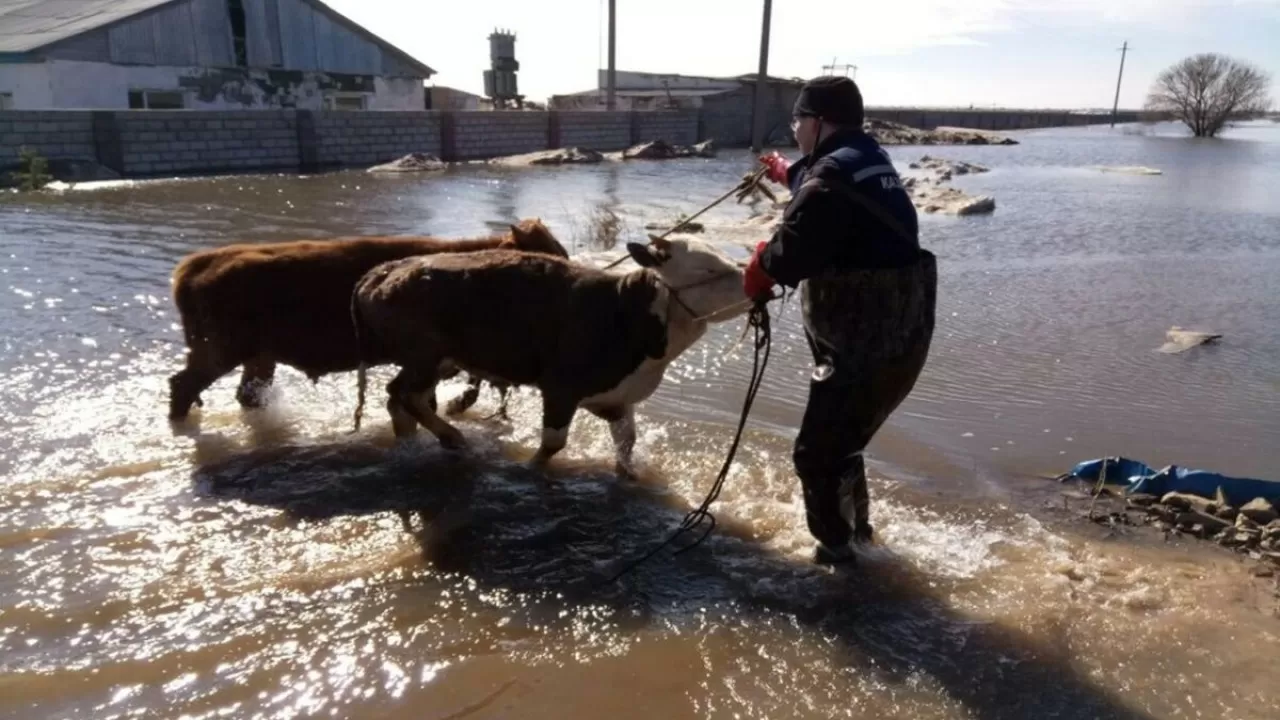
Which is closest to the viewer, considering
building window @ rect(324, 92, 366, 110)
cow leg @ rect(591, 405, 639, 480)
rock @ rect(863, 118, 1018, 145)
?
cow leg @ rect(591, 405, 639, 480)

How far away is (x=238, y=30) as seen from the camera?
3562cm

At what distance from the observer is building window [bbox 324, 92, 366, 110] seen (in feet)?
127

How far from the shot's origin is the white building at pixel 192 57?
1224 inches

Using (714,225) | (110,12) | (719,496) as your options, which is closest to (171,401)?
(719,496)

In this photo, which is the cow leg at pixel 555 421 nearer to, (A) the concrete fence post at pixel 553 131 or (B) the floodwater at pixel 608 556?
(B) the floodwater at pixel 608 556

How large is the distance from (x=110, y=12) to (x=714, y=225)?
28.2m

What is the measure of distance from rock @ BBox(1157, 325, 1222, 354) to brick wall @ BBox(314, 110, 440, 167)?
91.1 ft

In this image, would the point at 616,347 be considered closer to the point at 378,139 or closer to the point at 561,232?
the point at 561,232

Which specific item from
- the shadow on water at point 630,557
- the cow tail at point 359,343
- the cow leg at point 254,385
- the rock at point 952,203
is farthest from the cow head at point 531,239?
the rock at point 952,203

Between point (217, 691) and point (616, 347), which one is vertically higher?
point (616, 347)

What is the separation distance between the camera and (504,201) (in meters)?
22.6

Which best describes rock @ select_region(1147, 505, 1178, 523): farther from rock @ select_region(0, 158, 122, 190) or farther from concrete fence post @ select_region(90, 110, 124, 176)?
concrete fence post @ select_region(90, 110, 124, 176)

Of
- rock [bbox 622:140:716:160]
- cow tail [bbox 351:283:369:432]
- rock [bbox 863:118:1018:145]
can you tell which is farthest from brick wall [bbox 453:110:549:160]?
cow tail [bbox 351:283:369:432]

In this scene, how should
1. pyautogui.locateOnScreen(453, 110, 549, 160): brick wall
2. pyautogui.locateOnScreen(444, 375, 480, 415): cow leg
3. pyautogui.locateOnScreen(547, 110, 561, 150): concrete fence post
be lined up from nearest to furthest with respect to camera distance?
pyautogui.locateOnScreen(444, 375, 480, 415): cow leg
pyautogui.locateOnScreen(453, 110, 549, 160): brick wall
pyautogui.locateOnScreen(547, 110, 561, 150): concrete fence post
